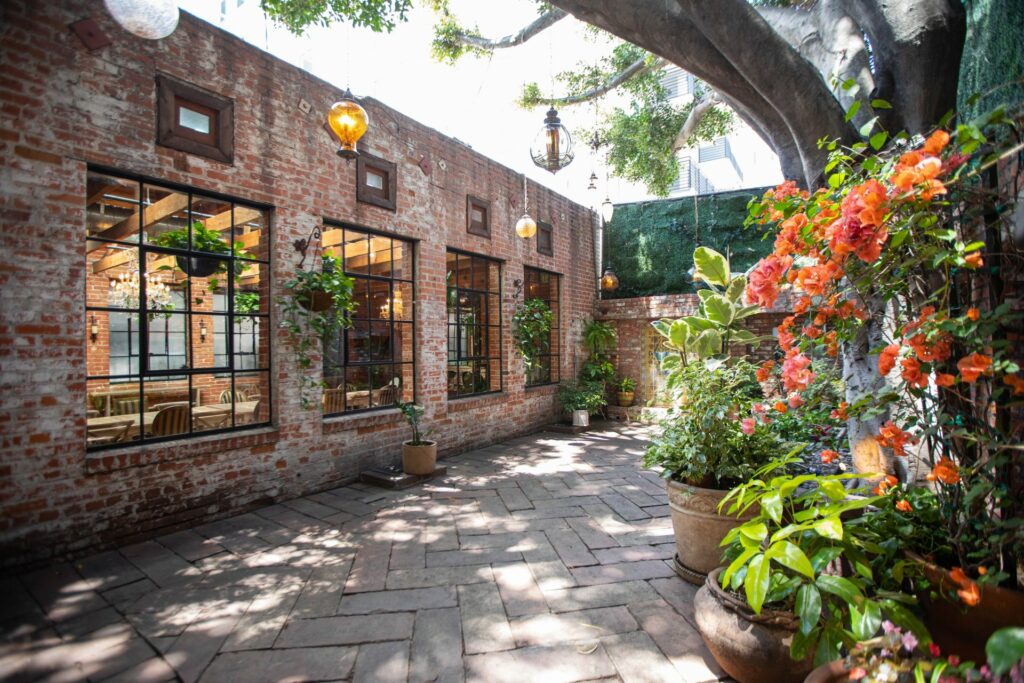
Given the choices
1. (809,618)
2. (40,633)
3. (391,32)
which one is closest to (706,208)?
(391,32)

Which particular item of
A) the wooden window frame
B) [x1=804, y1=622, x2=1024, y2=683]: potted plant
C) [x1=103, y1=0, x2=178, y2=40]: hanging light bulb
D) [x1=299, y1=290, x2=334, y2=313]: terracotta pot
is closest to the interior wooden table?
[x1=299, y1=290, x2=334, y2=313]: terracotta pot

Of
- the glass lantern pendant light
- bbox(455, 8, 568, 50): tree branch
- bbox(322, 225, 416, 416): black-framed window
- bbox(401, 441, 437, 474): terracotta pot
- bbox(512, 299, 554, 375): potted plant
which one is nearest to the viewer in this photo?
the glass lantern pendant light

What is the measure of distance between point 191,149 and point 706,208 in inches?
297

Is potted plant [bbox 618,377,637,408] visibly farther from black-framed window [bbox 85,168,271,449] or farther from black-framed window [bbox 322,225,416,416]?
black-framed window [bbox 85,168,271,449]

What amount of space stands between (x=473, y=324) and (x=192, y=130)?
368 centimetres

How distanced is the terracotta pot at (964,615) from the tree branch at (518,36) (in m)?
6.55

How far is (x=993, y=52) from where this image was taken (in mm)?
1819

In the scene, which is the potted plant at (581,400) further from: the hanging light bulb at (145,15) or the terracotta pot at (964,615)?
the hanging light bulb at (145,15)

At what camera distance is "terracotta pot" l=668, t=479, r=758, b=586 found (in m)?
2.48

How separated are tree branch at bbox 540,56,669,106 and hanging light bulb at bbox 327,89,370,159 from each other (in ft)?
14.6

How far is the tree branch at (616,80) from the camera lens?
7.12m

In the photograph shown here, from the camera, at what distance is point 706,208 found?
8.37 m

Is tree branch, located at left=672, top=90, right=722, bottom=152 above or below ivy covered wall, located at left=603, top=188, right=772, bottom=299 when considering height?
above

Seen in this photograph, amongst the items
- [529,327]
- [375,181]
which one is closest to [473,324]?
[529,327]
